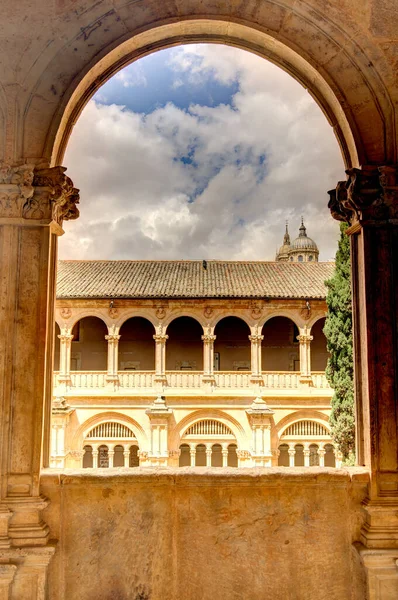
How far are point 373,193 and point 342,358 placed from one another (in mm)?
12262

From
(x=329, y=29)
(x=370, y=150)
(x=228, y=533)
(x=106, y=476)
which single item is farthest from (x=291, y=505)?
(x=329, y=29)

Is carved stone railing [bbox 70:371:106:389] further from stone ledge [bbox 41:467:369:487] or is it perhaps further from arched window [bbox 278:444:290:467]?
stone ledge [bbox 41:467:369:487]

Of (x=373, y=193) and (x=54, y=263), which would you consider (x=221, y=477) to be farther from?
(x=373, y=193)

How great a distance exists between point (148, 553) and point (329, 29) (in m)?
3.81

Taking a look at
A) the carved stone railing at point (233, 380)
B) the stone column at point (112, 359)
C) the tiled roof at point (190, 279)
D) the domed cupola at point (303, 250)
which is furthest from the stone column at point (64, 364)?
the domed cupola at point (303, 250)

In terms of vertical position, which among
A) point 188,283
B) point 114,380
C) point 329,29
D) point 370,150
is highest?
point 188,283

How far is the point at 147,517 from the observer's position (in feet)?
10.8

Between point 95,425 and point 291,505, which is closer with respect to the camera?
point 291,505

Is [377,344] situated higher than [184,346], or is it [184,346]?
[184,346]

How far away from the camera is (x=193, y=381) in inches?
756

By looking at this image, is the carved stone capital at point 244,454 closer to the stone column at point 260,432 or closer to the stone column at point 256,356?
the stone column at point 260,432

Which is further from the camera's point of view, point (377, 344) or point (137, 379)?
point (137, 379)

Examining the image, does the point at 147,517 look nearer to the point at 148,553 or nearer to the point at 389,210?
the point at 148,553

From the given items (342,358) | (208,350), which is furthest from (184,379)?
(342,358)
